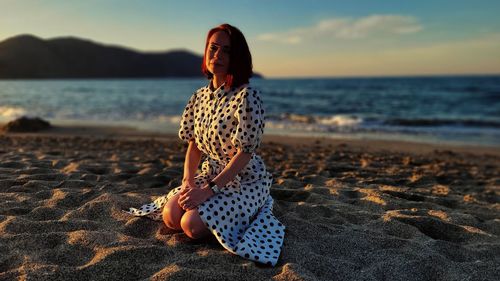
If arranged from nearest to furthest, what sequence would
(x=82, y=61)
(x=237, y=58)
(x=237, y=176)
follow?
(x=237, y=58) < (x=237, y=176) < (x=82, y=61)

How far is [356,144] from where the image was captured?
912 centimetres

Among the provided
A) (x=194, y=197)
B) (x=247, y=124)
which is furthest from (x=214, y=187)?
(x=247, y=124)

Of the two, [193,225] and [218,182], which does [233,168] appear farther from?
[193,225]

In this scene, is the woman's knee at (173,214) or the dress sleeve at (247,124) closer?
the dress sleeve at (247,124)

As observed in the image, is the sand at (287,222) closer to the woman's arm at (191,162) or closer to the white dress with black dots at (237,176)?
the white dress with black dots at (237,176)

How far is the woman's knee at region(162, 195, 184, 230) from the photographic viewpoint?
3.13 meters

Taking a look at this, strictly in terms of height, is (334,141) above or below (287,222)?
below

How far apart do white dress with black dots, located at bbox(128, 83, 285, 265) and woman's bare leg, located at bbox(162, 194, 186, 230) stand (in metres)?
0.25

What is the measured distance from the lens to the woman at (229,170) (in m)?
2.95

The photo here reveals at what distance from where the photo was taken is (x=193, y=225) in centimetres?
295

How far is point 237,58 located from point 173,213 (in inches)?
48.6

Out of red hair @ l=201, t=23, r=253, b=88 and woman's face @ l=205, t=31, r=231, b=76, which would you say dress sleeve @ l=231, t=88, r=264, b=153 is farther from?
woman's face @ l=205, t=31, r=231, b=76

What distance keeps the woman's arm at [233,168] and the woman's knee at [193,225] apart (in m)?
0.28

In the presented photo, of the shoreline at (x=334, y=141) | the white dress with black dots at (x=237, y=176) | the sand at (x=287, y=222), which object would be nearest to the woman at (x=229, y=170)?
the white dress with black dots at (x=237, y=176)
